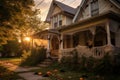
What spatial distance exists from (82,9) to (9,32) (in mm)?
8631

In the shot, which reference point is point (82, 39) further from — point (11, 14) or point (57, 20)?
point (11, 14)

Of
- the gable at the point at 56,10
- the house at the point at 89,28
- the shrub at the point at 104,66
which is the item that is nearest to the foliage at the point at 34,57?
the house at the point at 89,28

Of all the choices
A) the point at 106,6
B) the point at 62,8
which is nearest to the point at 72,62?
the point at 106,6

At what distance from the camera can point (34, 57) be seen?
14.1 m

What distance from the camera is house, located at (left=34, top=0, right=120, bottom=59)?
9.65 meters

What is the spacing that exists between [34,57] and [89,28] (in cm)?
677

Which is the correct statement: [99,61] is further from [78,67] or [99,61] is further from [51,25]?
[51,25]

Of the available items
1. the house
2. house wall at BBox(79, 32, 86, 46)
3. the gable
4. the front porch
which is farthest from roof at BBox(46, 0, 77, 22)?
house wall at BBox(79, 32, 86, 46)

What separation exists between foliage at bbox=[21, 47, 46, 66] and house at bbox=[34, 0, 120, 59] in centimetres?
196

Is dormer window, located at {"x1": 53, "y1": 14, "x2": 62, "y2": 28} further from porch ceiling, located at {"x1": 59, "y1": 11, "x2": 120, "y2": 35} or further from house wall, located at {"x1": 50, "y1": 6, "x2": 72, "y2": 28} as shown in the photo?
porch ceiling, located at {"x1": 59, "y1": 11, "x2": 120, "y2": 35}

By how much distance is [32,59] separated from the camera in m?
14.2

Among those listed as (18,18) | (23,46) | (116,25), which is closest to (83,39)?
(116,25)

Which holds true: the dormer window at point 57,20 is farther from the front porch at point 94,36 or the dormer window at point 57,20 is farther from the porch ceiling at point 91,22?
the porch ceiling at point 91,22

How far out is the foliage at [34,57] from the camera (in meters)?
14.0
